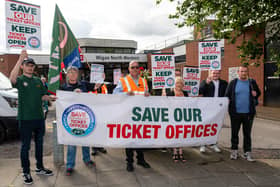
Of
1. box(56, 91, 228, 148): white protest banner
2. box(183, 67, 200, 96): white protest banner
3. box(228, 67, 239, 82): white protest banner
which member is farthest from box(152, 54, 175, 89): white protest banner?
box(228, 67, 239, 82): white protest banner

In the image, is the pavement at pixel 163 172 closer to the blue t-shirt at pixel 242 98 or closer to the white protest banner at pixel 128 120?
the white protest banner at pixel 128 120

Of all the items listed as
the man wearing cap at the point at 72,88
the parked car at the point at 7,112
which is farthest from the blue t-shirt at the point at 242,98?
the parked car at the point at 7,112

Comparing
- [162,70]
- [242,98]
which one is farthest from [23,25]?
[242,98]

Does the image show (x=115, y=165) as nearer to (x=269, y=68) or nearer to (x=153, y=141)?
(x=153, y=141)

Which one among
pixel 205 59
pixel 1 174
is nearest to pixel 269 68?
pixel 205 59

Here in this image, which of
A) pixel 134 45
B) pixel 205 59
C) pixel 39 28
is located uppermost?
pixel 134 45

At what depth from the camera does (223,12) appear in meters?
9.27

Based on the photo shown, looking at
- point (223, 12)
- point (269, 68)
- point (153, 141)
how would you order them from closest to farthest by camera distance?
1. point (153, 141)
2. point (223, 12)
3. point (269, 68)

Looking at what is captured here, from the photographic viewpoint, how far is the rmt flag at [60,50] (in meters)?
4.18

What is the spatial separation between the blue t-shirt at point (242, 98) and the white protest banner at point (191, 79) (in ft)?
5.20

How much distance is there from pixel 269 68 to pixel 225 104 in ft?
40.8

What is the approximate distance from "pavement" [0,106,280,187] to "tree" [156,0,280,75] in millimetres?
5401

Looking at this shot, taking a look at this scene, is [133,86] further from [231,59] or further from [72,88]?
[231,59]

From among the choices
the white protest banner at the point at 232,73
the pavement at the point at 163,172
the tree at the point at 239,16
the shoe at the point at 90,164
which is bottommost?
the pavement at the point at 163,172
